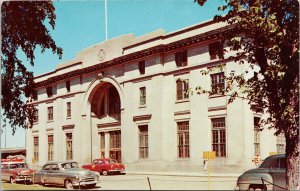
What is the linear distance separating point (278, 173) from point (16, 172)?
60.2ft

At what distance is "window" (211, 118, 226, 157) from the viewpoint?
3294cm

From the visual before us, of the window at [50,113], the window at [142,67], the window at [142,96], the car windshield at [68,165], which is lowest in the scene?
the car windshield at [68,165]

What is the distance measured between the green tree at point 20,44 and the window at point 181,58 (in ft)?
59.6

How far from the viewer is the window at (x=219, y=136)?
3294 cm

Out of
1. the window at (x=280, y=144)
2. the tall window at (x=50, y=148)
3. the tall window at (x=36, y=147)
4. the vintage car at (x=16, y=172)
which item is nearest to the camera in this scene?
the vintage car at (x=16, y=172)

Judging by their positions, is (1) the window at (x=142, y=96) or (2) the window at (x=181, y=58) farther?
(1) the window at (x=142, y=96)

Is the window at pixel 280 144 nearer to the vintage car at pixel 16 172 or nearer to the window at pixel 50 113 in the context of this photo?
the vintage car at pixel 16 172

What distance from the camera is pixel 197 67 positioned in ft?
113

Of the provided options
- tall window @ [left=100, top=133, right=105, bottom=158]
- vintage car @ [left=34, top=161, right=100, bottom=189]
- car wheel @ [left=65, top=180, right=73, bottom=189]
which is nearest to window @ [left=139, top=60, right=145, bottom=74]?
tall window @ [left=100, top=133, right=105, bottom=158]

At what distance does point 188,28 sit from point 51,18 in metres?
18.8

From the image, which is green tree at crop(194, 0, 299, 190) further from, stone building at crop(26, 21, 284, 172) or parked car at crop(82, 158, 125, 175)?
parked car at crop(82, 158, 125, 175)

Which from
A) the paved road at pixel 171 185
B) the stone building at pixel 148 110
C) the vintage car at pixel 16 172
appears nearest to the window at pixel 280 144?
the stone building at pixel 148 110

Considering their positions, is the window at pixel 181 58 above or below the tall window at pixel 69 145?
above

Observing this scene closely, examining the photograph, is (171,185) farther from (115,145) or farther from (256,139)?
(115,145)
